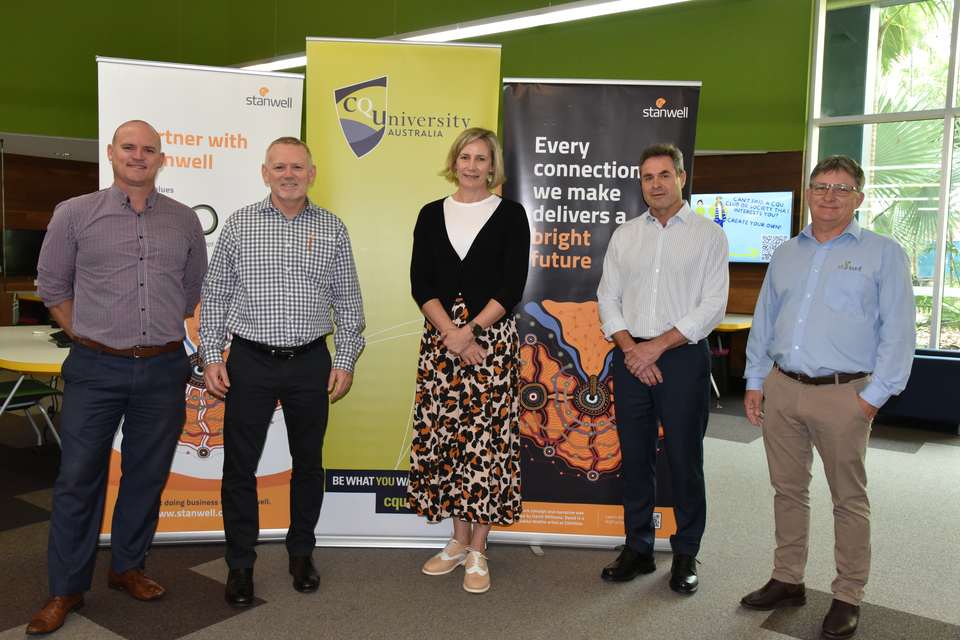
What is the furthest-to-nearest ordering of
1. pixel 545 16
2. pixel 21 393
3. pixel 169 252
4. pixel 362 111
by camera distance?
pixel 545 16 → pixel 21 393 → pixel 362 111 → pixel 169 252

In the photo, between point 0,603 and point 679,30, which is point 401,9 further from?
point 0,603

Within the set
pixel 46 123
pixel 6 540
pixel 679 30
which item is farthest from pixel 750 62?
pixel 46 123

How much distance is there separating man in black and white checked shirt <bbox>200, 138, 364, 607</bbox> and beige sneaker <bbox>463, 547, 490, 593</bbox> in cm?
62

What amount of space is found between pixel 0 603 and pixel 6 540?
0.79 m

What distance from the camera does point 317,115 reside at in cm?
303

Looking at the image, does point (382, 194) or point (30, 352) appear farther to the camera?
point (30, 352)

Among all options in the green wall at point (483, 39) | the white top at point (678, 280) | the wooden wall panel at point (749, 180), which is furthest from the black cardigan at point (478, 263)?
the green wall at point (483, 39)

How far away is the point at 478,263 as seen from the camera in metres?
2.65

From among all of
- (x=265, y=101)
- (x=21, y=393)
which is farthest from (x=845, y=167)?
(x=21, y=393)

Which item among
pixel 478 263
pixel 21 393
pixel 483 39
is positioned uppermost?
pixel 483 39

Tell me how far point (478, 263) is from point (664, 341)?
812 millimetres

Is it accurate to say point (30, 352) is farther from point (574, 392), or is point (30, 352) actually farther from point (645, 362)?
point (645, 362)

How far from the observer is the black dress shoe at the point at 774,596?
2.61 m

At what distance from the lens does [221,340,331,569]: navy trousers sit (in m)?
2.53
